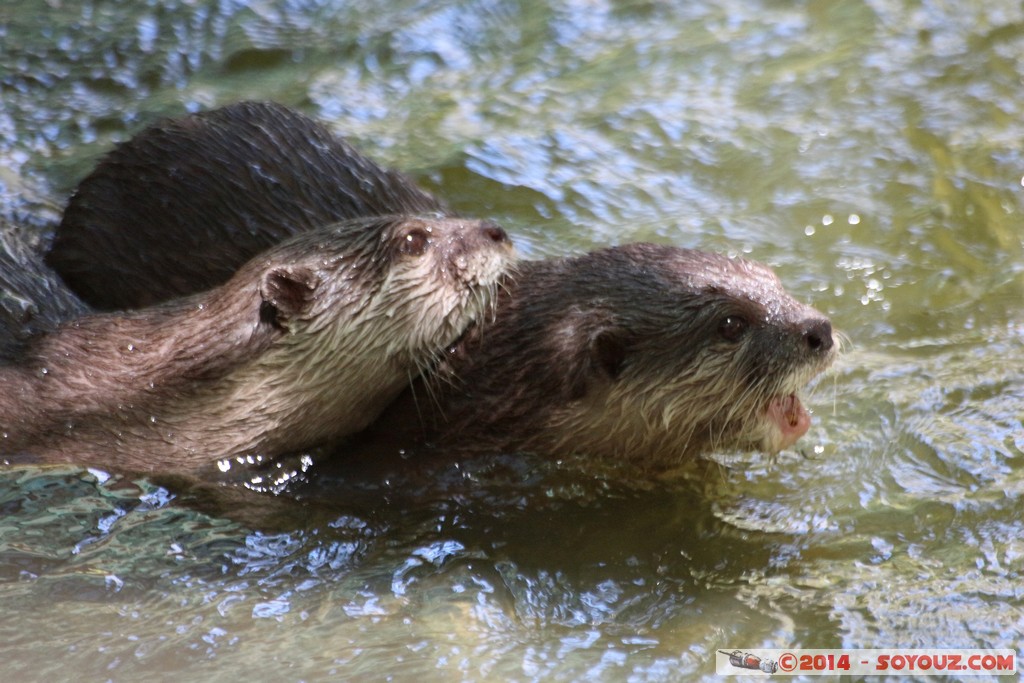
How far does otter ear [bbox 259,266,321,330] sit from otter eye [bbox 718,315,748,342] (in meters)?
1.05

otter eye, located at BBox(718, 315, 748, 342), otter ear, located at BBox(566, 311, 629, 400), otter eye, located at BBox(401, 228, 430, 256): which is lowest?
otter ear, located at BBox(566, 311, 629, 400)

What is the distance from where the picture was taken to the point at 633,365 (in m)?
3.38

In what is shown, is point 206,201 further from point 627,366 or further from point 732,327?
point 732,327

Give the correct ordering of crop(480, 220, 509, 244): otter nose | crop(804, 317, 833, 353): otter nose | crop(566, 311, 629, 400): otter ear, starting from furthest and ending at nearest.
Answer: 1. crop(480, 220, 509, 244): otter nose
2. crop(566, 311, 629, 400): otter ear
3. crop(804, 317, 833, 353): otter nose

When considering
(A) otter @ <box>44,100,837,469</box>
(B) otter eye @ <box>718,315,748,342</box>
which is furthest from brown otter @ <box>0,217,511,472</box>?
(B) otter eye @ <box>718,315,748,342</box>

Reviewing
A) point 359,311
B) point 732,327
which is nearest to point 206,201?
point 359,311

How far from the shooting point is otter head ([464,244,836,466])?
3291mm

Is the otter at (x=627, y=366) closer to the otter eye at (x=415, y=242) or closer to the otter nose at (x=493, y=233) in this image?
the otter nose at (x=493, y=233)

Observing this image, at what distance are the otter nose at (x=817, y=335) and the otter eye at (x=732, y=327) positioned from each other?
0.15 metres

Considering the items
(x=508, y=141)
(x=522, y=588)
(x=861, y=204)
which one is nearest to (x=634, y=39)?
(x=508, y=141)

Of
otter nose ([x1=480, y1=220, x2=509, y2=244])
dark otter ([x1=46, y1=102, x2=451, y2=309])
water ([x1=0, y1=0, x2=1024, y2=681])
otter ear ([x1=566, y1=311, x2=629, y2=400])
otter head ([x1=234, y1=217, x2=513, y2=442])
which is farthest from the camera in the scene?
dark otter ([x1=46, y1=102, x2=451, y2=309])

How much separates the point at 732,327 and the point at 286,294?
1.14 metres

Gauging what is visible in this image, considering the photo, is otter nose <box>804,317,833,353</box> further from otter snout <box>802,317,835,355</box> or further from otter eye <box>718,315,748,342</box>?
otter eye <box>718,315,748,342</box>

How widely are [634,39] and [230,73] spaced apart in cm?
178
